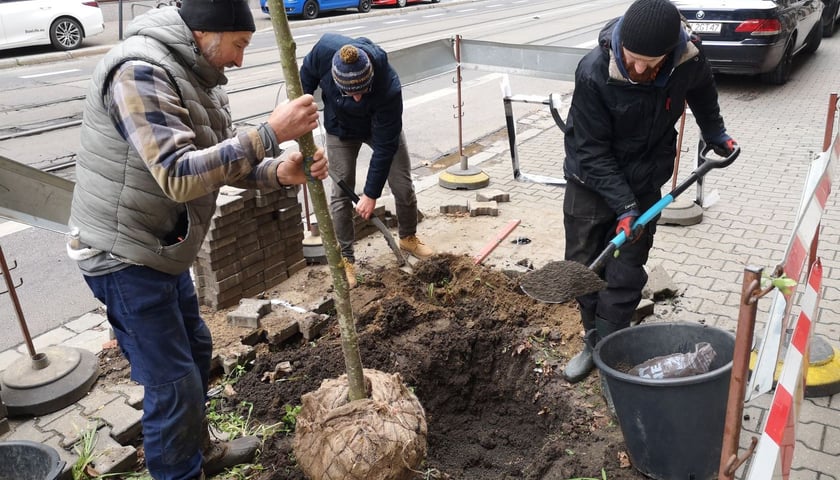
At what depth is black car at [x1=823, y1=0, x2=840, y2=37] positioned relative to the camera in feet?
51.2

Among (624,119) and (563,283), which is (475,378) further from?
(624,119)

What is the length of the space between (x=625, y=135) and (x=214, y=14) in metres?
2.10

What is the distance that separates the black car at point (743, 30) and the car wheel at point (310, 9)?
14.5 meters

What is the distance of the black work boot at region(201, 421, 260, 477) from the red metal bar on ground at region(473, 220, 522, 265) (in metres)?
2.45

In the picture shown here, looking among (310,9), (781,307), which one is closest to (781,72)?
(781,307)

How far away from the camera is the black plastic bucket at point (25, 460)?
2732mm

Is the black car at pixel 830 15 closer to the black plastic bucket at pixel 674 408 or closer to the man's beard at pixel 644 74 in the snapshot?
the man's beard at pixel 644 74

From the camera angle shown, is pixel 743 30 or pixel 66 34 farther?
pixel 66 34

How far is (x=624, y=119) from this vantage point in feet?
10.7

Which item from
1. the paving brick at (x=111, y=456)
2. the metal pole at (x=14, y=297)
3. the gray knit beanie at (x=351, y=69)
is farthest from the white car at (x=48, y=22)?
the paving brick at (x=111, y=456)

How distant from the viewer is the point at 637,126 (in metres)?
3.29

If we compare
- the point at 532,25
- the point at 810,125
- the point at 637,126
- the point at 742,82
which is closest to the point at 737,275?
the point at 637,126

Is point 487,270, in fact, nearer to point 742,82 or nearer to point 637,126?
point 637,126

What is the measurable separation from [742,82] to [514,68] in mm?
7131
